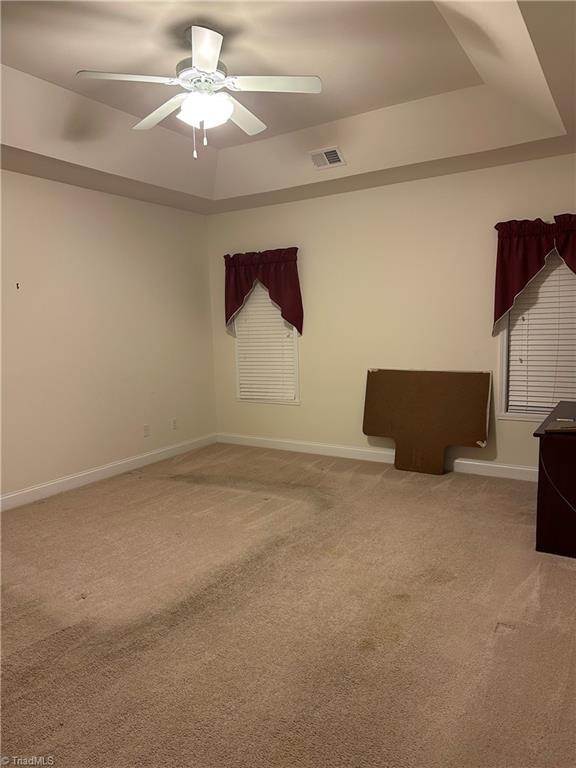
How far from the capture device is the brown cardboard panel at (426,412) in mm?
4461

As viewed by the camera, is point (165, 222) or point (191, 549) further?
point (165, 222)

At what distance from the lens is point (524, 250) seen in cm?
416

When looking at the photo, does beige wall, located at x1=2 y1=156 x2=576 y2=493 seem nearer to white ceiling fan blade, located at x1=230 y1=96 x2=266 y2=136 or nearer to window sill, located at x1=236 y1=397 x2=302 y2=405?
window sill, located at x1=236 y1=397 x2=302 y2=405

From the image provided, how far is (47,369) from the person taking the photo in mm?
4336

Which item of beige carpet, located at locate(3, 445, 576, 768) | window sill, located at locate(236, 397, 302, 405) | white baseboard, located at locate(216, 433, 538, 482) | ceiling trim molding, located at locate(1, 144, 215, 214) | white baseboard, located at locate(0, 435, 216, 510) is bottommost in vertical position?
beige carpet, located at locate(3, 445, 576, 768)

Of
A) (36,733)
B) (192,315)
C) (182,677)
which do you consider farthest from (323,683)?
(192,315)

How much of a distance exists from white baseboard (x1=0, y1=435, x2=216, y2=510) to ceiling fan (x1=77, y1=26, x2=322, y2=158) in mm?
2884

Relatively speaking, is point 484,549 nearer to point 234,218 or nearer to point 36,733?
point 36,733

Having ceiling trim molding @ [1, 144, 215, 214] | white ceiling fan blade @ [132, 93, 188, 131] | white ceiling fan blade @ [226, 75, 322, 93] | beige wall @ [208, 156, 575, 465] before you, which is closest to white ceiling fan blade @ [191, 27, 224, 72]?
white ceiling fan blade @ [226, 75, 322, 93]

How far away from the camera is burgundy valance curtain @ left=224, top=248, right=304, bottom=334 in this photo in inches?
210

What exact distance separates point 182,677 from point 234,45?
321 centimetres

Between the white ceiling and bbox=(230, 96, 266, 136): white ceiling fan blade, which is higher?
the white ceiling

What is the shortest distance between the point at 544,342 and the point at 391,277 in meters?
1.42

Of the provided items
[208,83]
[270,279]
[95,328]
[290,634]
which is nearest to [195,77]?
[208,83]
